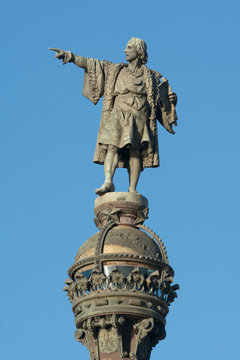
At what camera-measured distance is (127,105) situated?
31.0 meters

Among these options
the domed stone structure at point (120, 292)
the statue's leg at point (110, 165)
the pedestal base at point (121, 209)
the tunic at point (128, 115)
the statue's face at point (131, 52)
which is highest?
the statue's face at point (131, 52)

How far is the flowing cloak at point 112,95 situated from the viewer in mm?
31156

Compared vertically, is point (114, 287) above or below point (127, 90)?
below

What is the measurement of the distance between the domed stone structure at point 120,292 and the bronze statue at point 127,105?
258cm

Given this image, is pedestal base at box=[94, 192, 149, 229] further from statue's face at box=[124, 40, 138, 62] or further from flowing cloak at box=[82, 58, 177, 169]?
statue's face at box=[124, 40, 138, 62]

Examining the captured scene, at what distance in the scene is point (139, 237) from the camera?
28875mm

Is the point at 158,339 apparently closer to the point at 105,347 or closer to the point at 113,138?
the point at 105,347

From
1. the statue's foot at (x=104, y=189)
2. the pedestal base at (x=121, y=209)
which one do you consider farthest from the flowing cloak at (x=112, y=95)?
the pedestal base at (x=121, y=209)

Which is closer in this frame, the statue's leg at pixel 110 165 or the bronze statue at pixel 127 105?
the statue's leg at pixel 110 165

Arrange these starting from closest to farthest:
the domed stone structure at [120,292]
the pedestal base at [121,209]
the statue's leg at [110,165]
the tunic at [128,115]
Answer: the domed stone structure at [120,292]
the pedestal base at [121,209]
the statue's leg at [110,165]
the tunic at [128,115]

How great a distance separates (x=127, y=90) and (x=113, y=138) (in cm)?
160

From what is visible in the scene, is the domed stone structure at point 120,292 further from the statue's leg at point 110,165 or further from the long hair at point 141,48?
the long hair at point 141,48

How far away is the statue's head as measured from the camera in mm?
31391

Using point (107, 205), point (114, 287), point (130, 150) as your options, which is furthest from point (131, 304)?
point (130, 150)
